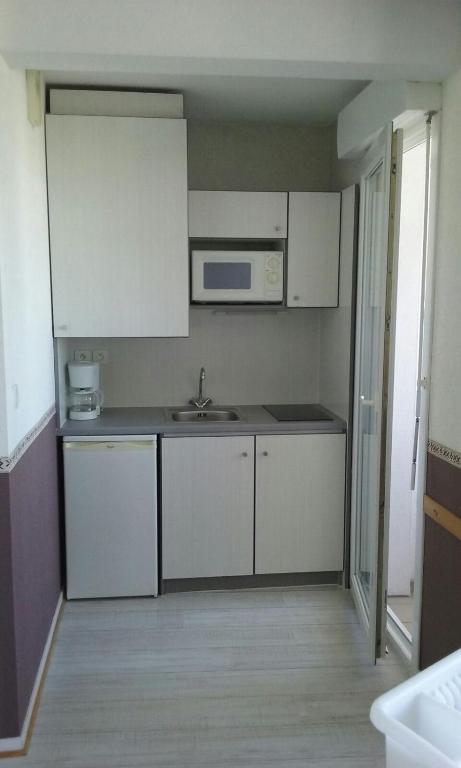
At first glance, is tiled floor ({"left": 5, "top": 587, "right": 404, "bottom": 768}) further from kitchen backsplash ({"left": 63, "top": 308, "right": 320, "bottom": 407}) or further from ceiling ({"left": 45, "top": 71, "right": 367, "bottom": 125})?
ceiling ({"left": 45, "top": 71, "right": 367, "bottom": 125})

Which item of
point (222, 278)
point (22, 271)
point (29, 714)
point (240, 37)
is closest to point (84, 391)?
point (222, 278)

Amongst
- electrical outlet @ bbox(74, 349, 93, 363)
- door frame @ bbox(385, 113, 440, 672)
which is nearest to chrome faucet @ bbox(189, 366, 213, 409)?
electrical outlet @ bbox(74, 349, 93, 363)

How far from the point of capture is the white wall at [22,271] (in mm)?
2137

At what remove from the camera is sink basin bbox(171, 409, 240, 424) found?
11.9ft

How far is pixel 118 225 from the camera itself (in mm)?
3105

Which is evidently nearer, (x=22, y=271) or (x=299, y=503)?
(x=22, y=271)

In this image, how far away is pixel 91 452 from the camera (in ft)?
10.3

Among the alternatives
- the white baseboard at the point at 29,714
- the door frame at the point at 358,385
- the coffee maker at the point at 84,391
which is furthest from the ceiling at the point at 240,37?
the white baseboard at the point at 29,714

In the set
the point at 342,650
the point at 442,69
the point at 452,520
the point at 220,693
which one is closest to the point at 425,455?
the point at 452,520

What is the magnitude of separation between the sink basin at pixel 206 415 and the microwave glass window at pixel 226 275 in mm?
719

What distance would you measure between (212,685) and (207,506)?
910 millimetres

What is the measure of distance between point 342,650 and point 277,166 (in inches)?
101

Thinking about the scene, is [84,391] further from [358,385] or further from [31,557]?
[358,385]

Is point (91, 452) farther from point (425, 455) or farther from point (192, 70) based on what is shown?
point (192, 70)
